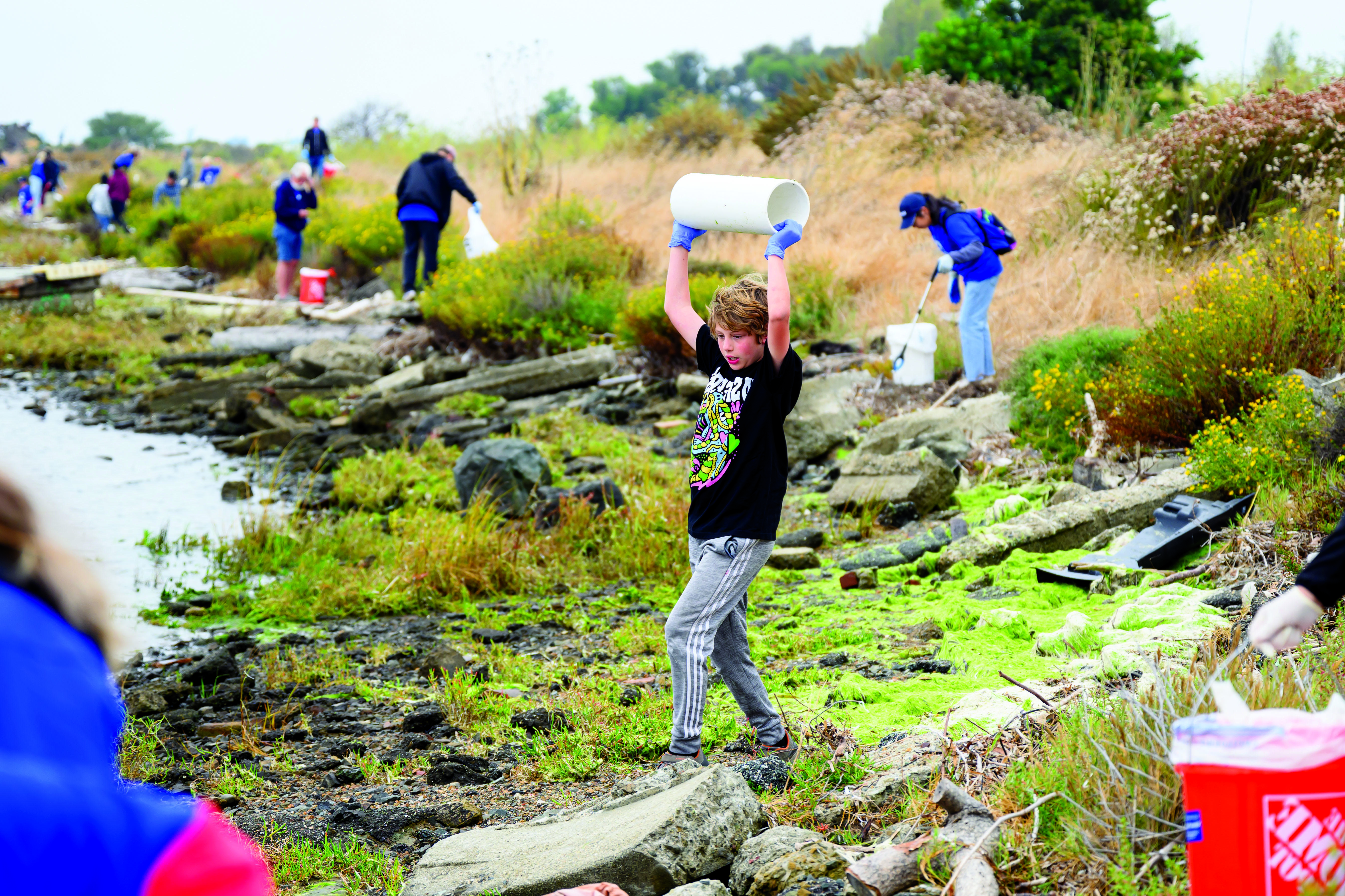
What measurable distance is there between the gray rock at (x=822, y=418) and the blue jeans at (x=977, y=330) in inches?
38.3

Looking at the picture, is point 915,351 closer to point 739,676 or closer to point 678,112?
point 739,676

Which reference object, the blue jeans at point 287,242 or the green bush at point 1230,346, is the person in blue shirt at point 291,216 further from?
the green bush at point 1230,346

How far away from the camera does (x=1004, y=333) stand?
33.7 ft

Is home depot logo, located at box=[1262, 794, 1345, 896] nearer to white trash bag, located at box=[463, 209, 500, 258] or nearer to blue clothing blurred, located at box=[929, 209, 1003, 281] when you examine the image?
blue clothing blurred, located at box=[929, 209, 1003, 281]

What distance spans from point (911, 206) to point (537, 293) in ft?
18.4

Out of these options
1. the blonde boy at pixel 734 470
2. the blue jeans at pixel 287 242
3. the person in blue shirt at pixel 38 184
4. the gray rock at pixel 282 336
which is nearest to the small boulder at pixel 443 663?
the blonde boy at pixel 734 470

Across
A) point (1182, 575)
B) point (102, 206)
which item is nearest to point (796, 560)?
point (1182, 575)

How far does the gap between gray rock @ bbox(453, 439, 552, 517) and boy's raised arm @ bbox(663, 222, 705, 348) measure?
3600 millimetres

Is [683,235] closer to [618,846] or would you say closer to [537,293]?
[618,846]

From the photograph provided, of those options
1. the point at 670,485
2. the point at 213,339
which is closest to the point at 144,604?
the point at 670,485

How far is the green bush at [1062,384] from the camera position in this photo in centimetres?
755

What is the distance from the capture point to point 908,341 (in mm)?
9711

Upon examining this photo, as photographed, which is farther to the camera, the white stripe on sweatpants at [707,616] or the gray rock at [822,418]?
the gray rock at [822,418]

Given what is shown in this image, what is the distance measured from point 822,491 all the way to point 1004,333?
316 cm
